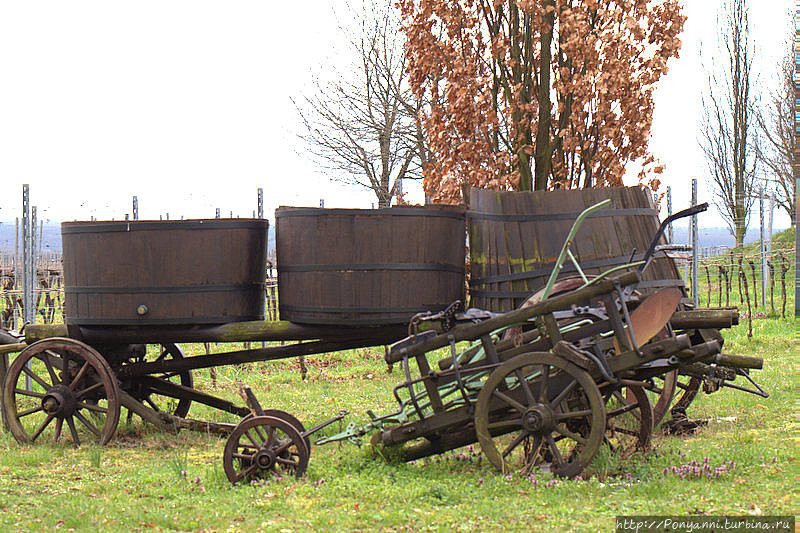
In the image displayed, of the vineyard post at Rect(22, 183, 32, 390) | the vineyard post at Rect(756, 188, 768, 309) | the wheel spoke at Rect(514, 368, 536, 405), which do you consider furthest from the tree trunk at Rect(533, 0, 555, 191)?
the vineyard post at Rect(756, 188, 768, 309)

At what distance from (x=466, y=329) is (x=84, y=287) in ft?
10.2

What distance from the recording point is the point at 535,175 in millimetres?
8273

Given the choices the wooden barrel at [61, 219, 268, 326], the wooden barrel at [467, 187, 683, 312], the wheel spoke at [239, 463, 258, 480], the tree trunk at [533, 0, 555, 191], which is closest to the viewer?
the wheel spoke at [239, 463, 258, 480]

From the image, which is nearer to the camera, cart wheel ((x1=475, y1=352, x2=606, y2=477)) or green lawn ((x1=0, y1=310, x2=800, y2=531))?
green lawn ((x1=0, y1=310, x2=800, y2=531))

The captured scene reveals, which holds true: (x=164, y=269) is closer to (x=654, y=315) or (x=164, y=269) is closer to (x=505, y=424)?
(x=505, y=424)

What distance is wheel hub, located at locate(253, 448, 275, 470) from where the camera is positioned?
5371 millimetres

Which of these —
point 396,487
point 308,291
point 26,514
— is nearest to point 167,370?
point 308,291

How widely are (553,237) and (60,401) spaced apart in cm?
400

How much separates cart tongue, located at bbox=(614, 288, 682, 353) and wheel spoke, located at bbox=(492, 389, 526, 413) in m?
0.70

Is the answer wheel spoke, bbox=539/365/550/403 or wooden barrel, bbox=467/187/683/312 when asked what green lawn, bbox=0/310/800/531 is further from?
wooden barrel, bbox=467/187/683/312

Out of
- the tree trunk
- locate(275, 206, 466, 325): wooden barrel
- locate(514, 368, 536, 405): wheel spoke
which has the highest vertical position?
the tree trunk

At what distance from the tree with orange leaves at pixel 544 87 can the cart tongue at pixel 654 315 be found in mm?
3073

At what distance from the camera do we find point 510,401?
203 inches

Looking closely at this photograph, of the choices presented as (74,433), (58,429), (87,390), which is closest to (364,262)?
(87,390)
